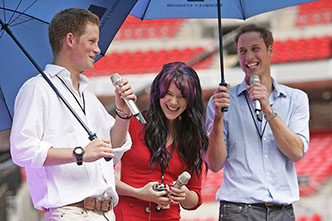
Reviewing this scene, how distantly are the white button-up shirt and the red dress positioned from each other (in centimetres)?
27

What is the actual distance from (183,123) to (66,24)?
633 millimetres

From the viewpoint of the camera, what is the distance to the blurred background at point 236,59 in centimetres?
649

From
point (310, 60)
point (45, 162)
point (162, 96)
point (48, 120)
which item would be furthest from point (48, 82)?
point (310, 60)

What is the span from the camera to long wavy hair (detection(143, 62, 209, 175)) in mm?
1948

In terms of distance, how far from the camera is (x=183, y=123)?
2.03 metres

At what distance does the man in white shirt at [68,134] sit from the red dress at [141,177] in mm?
172

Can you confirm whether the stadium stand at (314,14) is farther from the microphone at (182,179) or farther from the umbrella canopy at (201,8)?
the microphone at (182,179)

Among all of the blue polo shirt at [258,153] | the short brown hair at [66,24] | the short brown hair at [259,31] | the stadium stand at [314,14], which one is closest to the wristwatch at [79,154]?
the short brown hair at [66,24]

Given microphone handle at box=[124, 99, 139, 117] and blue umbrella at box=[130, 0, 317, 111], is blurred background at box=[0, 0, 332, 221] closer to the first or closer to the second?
blue umbrella at box=[130, 0, 317, 111]

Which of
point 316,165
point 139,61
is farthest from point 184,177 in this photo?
point 139,61

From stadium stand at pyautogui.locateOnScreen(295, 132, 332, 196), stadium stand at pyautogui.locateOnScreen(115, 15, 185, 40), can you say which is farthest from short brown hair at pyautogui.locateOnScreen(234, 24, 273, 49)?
stadium stand at pyautogui.locateOnScreen(115, 15, 185, 40)

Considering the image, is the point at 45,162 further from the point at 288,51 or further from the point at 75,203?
the point at 288,51

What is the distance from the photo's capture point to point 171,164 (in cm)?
196

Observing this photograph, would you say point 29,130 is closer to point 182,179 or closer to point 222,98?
point 182,179
